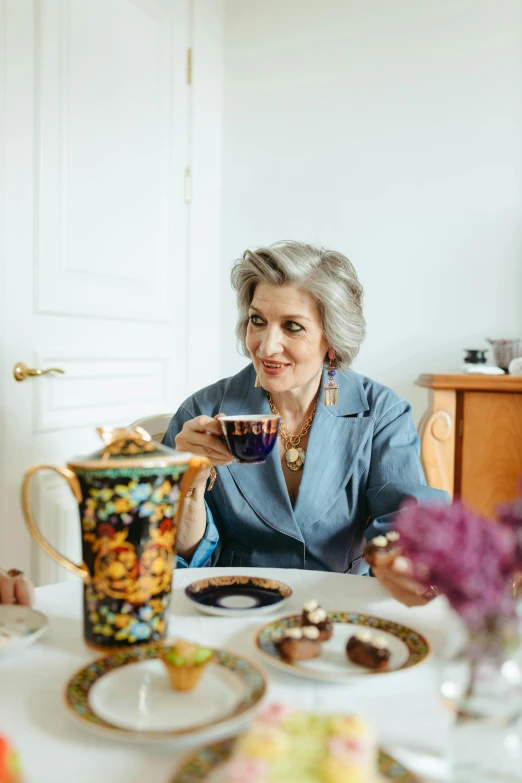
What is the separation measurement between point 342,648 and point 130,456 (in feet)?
1.10

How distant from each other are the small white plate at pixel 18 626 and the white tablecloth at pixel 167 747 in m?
0.02

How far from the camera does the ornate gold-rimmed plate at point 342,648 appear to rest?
732mm

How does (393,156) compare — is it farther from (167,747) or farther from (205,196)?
(167,747)

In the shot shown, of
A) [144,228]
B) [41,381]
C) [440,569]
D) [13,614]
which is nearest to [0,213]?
[41,381]

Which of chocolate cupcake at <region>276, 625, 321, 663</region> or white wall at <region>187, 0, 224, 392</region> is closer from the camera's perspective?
chocolate cupcake at <region>276, 625, 321, 663</region>

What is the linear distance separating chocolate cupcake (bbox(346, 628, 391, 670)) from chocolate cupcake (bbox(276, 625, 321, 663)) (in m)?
0.04

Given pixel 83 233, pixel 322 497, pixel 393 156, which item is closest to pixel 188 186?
pixel 83 233

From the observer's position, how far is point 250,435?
3.53 feet

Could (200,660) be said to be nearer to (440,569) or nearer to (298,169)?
(440,569)

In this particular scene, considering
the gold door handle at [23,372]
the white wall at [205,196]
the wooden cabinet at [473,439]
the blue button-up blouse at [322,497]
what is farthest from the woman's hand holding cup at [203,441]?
the white wall at [205,196]

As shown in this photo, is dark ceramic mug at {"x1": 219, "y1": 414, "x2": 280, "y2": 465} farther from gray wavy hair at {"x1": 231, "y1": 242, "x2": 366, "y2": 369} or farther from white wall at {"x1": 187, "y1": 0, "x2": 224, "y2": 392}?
white wall at {"x1": 187, "y1": 0, "x2": 224, "y2": 392}

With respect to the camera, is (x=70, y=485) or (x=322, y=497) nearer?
(x=70, y=485)

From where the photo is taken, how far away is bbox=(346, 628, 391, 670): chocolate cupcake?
0.75 metres

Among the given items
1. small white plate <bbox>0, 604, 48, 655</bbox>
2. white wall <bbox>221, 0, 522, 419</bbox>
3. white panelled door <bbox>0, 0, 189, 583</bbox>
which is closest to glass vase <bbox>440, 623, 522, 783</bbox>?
small white plate <bbox>0, 604, 48, 655</bbox>
